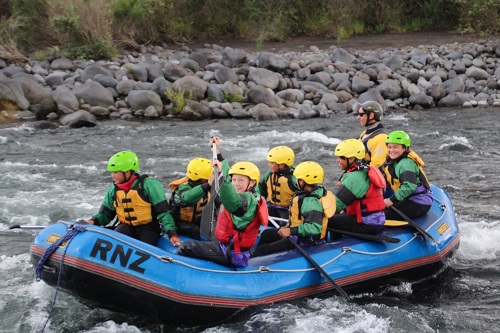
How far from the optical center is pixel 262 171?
446 inches

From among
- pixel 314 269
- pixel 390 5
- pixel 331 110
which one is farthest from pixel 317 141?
pixel 390 5

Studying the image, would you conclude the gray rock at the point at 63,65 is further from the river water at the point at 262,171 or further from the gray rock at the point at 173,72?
the river water at the point at 262,171

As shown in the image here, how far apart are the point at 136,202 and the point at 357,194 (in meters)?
2.15

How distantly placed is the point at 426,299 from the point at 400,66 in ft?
41.0

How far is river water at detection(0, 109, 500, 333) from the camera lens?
6.14 meters

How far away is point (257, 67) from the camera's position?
17.9 meters

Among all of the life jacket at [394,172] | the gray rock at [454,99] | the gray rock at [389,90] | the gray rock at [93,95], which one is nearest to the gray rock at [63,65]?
the gray rock at [93,95]

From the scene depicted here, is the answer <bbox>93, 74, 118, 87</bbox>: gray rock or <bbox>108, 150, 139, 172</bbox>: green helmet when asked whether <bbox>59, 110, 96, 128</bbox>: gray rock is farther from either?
<bbox>108, 150, 139, 172</bbox>: green helmet

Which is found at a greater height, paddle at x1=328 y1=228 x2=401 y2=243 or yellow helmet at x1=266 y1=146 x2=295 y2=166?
yellow helmet at x1=266 y1=146 x2=295 y2=166

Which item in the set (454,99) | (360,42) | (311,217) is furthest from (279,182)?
(360,42)

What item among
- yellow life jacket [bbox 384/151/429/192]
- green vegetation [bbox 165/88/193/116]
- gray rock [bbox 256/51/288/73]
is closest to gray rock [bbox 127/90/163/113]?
green vegetation [bbox 165/88/193/116]

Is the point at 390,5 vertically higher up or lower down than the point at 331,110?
higher up

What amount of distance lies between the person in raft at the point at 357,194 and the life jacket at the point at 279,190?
661mm

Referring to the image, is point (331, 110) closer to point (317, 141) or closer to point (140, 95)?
point (317, 141)
